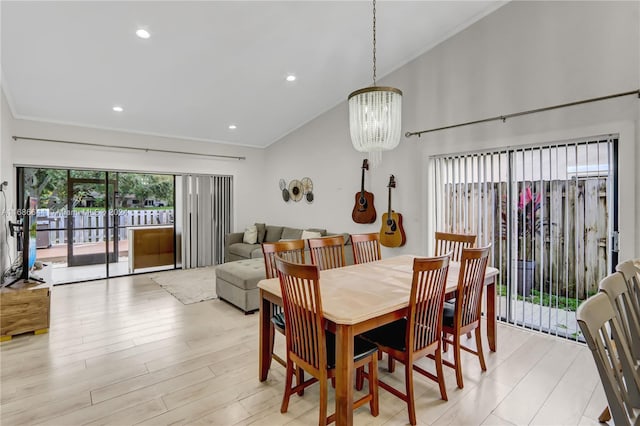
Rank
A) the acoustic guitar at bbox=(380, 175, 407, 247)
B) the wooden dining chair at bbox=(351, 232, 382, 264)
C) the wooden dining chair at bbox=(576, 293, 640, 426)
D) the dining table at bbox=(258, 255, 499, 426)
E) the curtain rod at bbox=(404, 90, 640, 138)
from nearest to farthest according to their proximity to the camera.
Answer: the wooden dining chair at bbox=(576, 293, 640, 426) < the dining table at bbox=(258, 255, 499, 426) < the curtain rod at bbox=(404, 90, 640, 138) < the wooden dining chair at bbox=(351, 232, 382, 264) < the acoustic guitar at bbox=(380, 175, 407, 247)

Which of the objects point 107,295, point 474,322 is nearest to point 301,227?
point 107,295

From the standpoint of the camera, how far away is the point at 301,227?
6234 mm

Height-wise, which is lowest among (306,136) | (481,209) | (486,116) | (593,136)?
(481,209)

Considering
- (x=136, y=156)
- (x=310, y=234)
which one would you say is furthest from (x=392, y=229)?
(x=136, y=156)

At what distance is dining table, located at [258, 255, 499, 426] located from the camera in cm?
167

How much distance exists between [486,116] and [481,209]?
1.04 metres

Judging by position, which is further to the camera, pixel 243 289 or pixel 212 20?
pixel 243 289

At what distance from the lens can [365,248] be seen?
128 inches

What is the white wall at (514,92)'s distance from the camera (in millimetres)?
2682

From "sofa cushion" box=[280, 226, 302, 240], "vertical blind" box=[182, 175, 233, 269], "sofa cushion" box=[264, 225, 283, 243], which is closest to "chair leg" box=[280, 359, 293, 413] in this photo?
"sofa cushion" box=[280, 226, 302, 240]

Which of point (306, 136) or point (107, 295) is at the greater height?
point (306, 136)

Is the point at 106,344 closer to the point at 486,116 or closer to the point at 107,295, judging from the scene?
the point at 107,295

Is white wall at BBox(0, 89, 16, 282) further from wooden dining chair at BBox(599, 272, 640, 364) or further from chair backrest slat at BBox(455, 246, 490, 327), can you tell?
wooden dining chair at BBox(599, 272, 640, 364)

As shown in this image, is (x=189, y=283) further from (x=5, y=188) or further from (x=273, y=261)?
(x=273, y=261)
